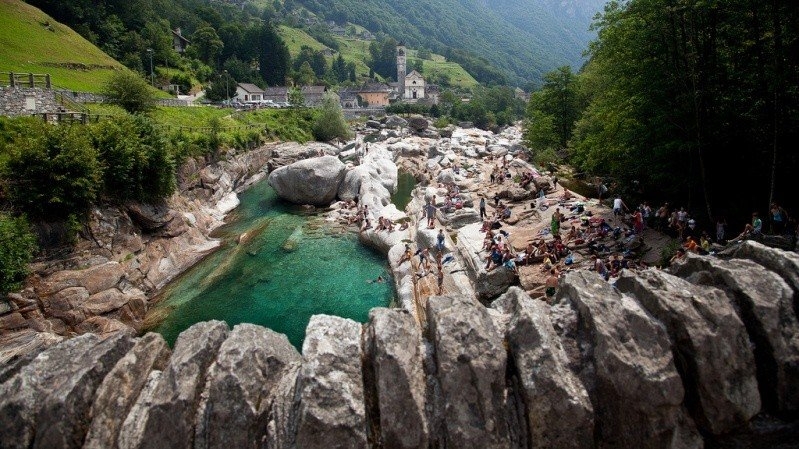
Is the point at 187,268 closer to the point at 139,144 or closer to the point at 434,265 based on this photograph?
the point at 139,144

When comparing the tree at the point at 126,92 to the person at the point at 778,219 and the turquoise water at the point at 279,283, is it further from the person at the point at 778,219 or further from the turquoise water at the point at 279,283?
the person at the point at 778,219

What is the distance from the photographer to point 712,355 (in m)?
7.92

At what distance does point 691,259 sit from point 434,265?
689 inches

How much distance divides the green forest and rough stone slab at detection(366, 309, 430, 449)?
17435 mm

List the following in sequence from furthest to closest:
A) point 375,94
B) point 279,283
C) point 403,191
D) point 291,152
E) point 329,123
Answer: point 375,94
point 329,123
point 291,152
point 403,191
point 279,283

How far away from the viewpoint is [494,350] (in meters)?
8.18

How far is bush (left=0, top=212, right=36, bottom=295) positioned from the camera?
61.8 feet

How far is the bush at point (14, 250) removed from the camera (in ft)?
61.8

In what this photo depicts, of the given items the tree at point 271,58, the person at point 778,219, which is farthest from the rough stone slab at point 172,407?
the tree at point 271,58

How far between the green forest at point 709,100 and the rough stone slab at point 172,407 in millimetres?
21072

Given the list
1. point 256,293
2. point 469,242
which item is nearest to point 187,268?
point 256,293

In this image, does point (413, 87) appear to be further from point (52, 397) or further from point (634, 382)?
point (52, 397)

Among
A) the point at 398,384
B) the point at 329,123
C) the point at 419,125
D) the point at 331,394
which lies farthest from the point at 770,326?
the point at 419,125

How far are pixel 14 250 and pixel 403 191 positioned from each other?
41421 mm
